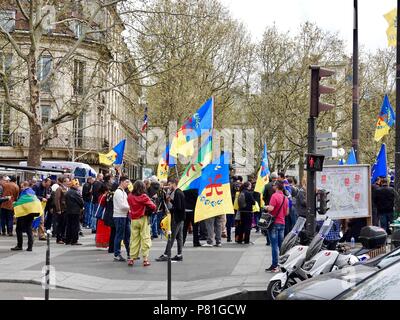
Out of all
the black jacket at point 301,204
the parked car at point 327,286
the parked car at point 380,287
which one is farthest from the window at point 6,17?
the parked car at point 380,287

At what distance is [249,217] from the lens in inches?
657

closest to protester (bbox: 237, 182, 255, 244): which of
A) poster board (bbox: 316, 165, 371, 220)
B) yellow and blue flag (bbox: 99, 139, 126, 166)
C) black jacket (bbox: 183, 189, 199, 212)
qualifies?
black jacket (bbox: 183, 189, 199, 212)

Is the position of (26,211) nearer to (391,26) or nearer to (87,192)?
(87,192)

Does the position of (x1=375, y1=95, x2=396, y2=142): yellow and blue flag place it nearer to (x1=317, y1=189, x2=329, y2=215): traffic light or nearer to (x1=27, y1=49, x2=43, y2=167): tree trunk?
(x1=27, y1=49, x2=43, y2=167): tree trunk

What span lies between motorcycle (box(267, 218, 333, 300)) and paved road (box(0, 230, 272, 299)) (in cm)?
85

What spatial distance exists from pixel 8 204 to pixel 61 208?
287cm

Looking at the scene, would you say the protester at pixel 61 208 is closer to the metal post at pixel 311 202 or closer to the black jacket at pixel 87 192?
the black jacket at pixel 87 192

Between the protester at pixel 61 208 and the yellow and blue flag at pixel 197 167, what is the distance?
4259 mm

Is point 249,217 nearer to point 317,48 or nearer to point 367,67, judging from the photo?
point 317,48

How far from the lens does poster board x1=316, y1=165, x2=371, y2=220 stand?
12.4 metres

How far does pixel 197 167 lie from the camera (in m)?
14.2

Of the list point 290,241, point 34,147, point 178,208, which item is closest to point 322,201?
point 290,241
